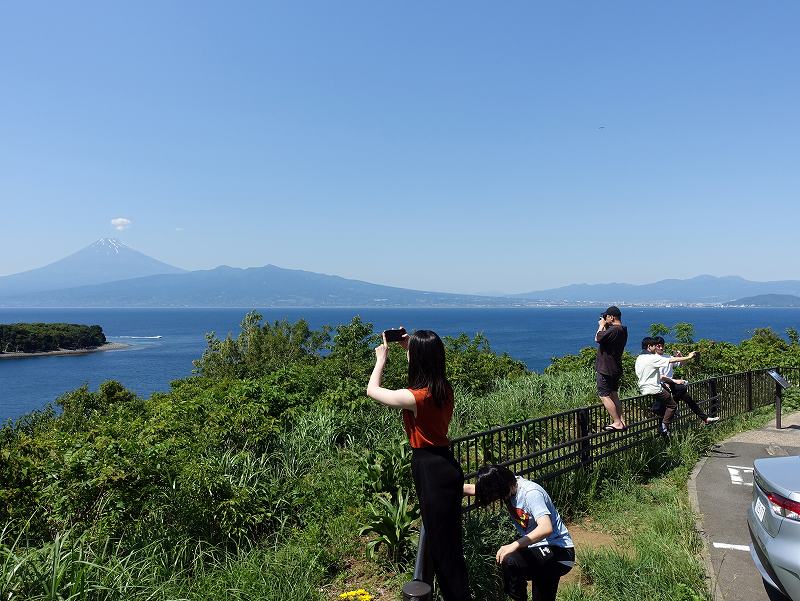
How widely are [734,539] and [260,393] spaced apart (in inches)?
238

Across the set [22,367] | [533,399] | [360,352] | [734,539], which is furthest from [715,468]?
[22,367]

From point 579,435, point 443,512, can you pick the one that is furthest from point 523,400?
point 443,512

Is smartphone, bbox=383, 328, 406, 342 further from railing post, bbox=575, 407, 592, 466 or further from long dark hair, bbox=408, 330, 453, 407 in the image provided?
railing post, bbox=575, 407, 592, 466

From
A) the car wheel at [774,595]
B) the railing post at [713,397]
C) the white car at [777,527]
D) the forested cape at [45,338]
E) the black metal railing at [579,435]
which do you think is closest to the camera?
the white car at [777,527]

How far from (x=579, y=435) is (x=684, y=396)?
9.38ft

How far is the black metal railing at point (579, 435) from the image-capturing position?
203 inches

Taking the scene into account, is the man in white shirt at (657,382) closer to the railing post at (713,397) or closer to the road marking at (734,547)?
the railing post at (713,397)

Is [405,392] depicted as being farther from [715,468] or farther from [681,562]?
[715,468]

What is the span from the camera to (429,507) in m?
3.12

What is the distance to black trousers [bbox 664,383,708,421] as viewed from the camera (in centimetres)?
774

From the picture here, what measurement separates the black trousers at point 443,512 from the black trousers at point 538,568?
0.94 ft

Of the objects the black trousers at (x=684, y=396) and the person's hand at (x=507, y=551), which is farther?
the black trousers at (x=684, y=396)

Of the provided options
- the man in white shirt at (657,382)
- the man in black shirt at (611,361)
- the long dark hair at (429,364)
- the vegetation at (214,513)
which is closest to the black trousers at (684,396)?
the man in white shirt at (657,382)

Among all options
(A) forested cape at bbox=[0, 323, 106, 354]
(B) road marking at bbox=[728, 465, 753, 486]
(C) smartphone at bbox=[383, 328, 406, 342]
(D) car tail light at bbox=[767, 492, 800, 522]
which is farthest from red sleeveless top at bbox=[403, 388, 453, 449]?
(A) forested cape at bbox=[0, 323, 106, 354]
